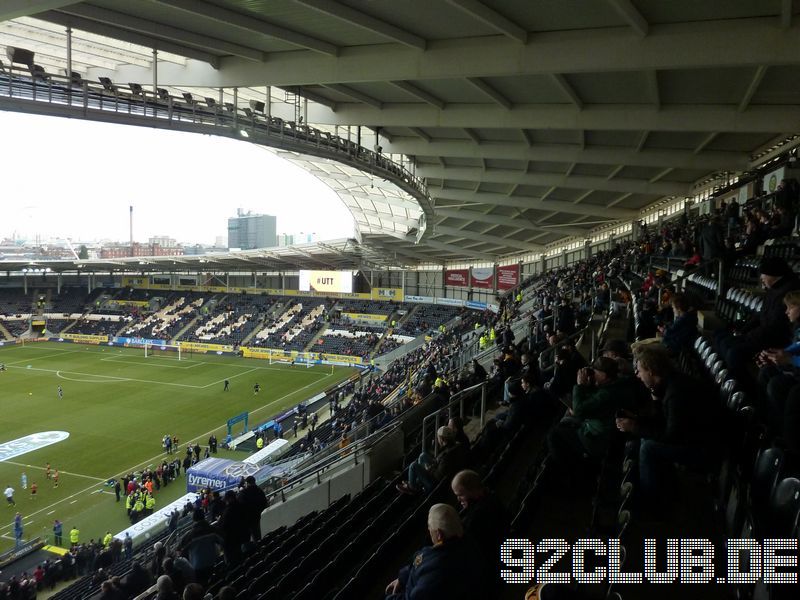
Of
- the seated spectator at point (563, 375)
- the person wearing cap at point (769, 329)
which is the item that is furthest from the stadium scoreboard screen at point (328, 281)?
the person wearing cap at point (769, 329)

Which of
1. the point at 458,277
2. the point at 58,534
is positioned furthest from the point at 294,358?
the point at 58,534

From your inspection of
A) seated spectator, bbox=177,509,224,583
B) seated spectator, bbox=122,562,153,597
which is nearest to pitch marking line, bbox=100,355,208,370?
seated spectator, bbox=122,562,153,597

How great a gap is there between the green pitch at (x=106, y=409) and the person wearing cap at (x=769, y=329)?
16050 millimetres

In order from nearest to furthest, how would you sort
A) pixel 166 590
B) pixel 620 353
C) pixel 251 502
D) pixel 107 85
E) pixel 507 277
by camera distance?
1. pixel 620 353
2. pixel 166 590
3. pixel 251 502
4. pixel 107 85
5. pixel 507 277

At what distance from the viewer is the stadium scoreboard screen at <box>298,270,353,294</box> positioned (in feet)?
157

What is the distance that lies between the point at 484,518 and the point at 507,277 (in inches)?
1482

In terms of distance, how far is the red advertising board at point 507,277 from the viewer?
128 ft

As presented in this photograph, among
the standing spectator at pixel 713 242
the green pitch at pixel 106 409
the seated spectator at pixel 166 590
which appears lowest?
the green pitch at pixel 106 409

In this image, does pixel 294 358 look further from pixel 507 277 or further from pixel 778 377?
pixel 778 377

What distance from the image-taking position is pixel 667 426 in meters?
3.04

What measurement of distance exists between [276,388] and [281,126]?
22.0 meters

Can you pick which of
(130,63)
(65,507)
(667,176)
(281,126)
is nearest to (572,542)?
(281,126)

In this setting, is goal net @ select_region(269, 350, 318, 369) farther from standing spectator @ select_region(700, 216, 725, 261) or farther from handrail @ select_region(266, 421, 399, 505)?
standing spectator @ select_region(700, 216, 725, 261)

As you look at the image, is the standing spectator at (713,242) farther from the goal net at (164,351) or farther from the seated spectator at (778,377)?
the goal net at (164,351)
